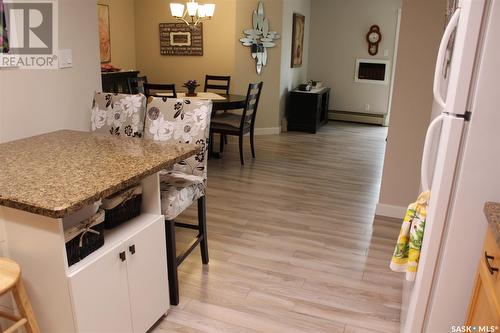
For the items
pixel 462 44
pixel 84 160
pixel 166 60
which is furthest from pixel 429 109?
pixel 166 60

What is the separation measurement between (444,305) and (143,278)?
4.08 ft

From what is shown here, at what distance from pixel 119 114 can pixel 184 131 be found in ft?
1.78

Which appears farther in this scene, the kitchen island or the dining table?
the dining table

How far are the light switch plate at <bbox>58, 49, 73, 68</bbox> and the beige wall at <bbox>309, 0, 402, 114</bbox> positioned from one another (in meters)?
5.57

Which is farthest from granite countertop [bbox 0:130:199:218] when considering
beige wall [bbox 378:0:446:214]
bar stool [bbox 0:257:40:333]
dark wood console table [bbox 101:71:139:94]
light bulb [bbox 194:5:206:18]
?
dark wood console table [bbox 101:71:139:94]

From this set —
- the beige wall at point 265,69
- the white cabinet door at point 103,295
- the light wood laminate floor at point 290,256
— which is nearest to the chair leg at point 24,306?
the white cabinet door at point 103,295

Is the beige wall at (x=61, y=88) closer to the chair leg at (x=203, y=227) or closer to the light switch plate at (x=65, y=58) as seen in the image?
the light switch plate at (x=65, y=58)

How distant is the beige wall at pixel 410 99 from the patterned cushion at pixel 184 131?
1.62 metres

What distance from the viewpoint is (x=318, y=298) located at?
A: 222 centimetres

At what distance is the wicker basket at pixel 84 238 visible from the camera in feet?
4.72

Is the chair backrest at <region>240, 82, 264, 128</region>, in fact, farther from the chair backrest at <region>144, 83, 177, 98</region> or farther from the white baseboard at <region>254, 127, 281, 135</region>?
the white baseboard at <region>254, 127, 281, 135</region>

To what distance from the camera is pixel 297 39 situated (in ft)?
21.6

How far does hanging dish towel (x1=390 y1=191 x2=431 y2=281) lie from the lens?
1.55m

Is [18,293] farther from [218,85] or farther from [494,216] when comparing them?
[218,85]
